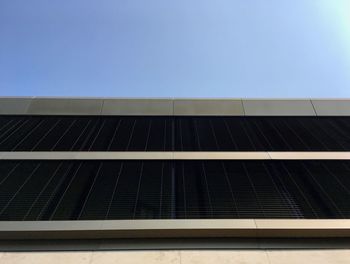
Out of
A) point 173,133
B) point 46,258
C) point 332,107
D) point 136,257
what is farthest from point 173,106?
point 46,258

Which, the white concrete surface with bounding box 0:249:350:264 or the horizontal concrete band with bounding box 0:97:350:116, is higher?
the horizontal concrete band with bounding box 0:97:350:116

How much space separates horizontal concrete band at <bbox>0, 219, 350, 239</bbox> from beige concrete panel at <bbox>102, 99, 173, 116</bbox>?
19.4ft

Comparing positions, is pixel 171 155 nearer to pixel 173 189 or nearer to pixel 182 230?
pixel 173 189

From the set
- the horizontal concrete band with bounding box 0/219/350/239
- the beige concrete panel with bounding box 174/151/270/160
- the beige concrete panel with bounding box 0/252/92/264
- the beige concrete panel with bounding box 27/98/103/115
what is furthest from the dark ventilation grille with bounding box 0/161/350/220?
the beige concrete panel with bounding box 27/98/103/115

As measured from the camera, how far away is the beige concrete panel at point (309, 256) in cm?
539

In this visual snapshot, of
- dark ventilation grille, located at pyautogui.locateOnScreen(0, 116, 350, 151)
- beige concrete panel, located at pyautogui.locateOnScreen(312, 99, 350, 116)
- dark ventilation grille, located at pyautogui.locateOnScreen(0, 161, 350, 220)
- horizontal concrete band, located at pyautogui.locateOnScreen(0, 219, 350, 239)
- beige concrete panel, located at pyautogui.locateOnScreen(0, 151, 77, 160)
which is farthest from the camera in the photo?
beige concrete panel, located at pyautogui.locateOnScreen(312, 99, 350, 116)

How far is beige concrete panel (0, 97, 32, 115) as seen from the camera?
37.3ft

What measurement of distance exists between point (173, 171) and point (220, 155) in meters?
1.62

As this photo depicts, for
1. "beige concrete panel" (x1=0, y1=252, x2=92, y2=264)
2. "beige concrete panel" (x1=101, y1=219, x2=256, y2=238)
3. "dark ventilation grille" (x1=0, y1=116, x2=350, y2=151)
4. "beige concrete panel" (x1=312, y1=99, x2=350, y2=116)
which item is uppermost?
"beige concrete panel" (x1=312, y1=99, x2=350, y2=116)

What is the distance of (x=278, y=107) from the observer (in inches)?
454

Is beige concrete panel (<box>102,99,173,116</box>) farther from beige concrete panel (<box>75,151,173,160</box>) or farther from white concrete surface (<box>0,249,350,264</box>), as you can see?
white concrete surface (<box>0,249,350,264</box>)

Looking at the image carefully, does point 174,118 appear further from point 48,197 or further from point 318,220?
point 318,220

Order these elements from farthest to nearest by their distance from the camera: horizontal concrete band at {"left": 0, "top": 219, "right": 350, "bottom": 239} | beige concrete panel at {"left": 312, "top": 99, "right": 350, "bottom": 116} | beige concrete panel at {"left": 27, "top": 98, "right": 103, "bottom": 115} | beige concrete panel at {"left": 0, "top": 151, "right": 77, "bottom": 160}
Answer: beige concrete panel at {"left": 27, "top": 98, "right": 103, "bottom": 115} → beige concrete panel at {"left": 312, "top": 99, "right": 350, "bottom": 116} → beige concrete panel at {"left": 0, "top": 151, "right": 77, "bottom": 160} → horizontal concrete band at {"left": 0, "top": 219, "right": 350, "bottom": 239}

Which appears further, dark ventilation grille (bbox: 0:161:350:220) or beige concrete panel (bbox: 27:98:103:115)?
beige concrete panel (bbox: 27:98:103:115)
